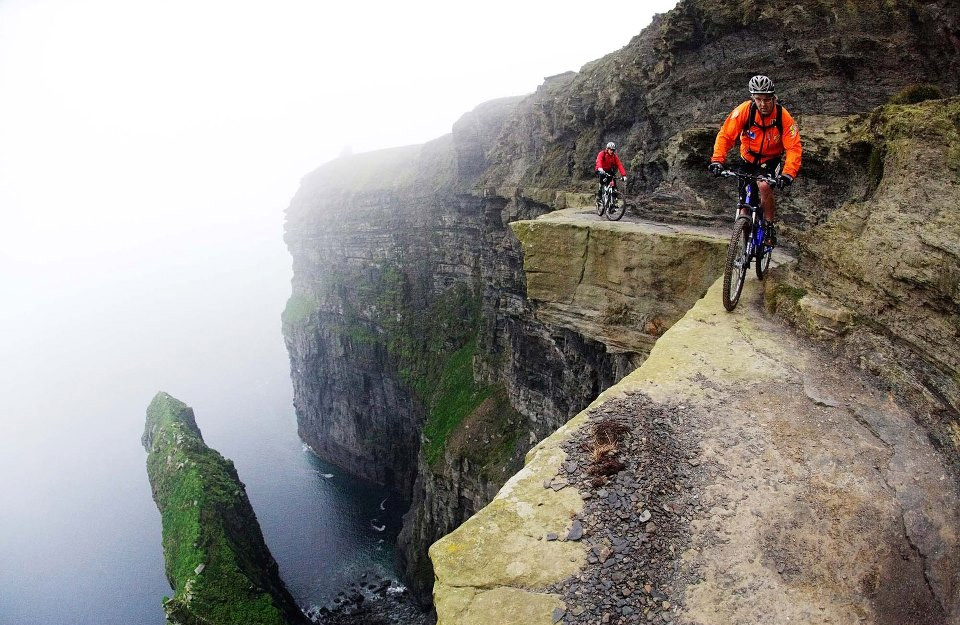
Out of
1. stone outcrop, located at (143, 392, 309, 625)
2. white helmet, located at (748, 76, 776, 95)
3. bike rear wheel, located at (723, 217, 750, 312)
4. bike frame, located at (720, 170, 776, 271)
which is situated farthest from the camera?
stone outcrop, located at (143, 392, 309, 625)

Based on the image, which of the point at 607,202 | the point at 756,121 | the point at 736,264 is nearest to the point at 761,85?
the point at 756,121

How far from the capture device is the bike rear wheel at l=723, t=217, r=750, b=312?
32.0ft

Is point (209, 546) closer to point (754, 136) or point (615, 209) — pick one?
point (615, 209)

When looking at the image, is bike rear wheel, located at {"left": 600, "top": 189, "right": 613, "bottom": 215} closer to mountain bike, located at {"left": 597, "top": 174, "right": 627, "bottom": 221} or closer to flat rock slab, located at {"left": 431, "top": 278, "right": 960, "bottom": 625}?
mountain bike, located at {"left": 597, "top": 174, "right": 627, "bottom": 221}

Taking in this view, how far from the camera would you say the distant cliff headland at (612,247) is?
8.32m

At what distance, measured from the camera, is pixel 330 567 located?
4684 centimetres

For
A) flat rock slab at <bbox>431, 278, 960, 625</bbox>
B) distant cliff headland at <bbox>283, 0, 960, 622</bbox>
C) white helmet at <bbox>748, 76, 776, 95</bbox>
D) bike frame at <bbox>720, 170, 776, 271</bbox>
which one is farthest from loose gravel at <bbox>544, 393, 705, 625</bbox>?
white helmet at <bbox>748, 76, 776, 95</bbox>

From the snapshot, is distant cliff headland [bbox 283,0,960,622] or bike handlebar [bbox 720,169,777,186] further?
bike handlebar [bbox 720,169,777,186]

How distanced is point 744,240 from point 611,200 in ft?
27.0

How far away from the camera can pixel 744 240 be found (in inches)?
399

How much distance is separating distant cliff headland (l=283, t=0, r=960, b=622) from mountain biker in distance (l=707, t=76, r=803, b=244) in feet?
4.79

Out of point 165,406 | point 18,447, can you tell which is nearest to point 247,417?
point 165,406

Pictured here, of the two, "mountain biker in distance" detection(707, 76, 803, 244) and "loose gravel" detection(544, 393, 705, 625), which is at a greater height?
"mountain biker in distance" detection(707, 76, 803, 244)

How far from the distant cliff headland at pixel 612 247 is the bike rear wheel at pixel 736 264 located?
0.66 metres
